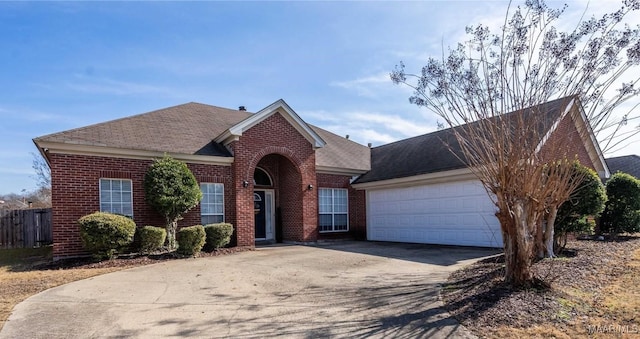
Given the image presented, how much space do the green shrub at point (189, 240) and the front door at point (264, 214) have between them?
4.36 meters

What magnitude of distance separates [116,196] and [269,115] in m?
5.88

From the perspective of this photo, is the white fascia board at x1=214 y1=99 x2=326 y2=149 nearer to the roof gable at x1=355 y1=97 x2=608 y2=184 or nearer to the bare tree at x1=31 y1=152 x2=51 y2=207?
the roof gable at x1=355 y1=97 x2=608 y2=184

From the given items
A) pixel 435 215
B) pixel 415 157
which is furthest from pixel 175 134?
pixel 435 215

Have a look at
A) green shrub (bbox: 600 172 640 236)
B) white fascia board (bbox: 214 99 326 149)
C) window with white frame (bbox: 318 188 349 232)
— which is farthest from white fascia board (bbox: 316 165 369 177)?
green shrub (bbox: 600 172 640 236)

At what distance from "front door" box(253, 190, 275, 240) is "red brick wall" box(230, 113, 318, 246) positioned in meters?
0.54

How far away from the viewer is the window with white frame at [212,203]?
13.0 metres

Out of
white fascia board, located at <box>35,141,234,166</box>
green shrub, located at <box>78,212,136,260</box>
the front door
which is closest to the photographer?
green shrub, located at <box>78,212,136,260</box>

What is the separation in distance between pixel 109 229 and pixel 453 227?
430 inches

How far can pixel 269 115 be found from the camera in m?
14.1

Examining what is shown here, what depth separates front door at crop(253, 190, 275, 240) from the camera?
15539 mm

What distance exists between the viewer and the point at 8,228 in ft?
49.8

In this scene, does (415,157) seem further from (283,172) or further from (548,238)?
(548,238)

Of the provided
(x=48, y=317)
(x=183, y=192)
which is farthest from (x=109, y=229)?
(x=48, y=317)

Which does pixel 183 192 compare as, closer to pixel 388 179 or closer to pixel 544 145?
pixel 388 179
